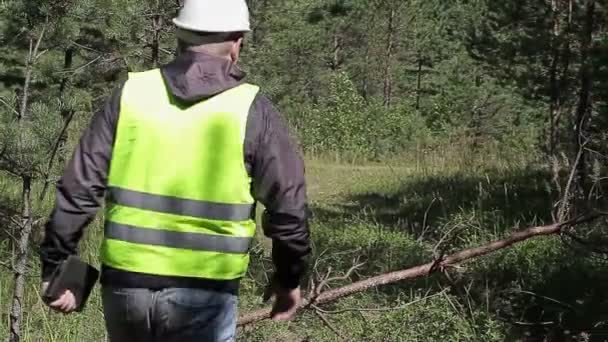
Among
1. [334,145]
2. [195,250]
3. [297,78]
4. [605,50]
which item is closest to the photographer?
[195,250]

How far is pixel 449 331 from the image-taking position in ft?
19.0

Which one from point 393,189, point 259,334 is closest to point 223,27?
point 259,334

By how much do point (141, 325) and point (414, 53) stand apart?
78.9ft

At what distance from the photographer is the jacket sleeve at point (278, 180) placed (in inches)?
107

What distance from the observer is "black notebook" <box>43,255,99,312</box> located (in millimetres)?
2795

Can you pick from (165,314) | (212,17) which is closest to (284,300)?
(165,314)

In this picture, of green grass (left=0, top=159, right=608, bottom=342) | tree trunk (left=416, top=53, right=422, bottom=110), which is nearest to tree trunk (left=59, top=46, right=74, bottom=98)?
green grass (left=0, top=159, right=608, bottom=342)

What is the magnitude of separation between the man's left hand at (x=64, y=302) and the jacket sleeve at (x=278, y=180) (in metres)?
0.63

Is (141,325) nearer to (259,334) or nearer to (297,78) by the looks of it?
(259,334)

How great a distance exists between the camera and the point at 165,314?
8.87 feet

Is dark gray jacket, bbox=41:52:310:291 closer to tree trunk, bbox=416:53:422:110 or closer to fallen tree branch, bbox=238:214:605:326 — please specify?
fallen tree branch, bbox=238:214:605:326

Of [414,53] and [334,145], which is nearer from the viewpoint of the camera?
[334,145]

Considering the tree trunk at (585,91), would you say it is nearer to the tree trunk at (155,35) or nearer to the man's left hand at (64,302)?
the tree trunk at (155,35)

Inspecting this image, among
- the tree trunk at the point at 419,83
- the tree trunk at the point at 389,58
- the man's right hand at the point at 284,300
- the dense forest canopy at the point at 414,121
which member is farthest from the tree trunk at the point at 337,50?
the man's right hand at the point at 284,300
